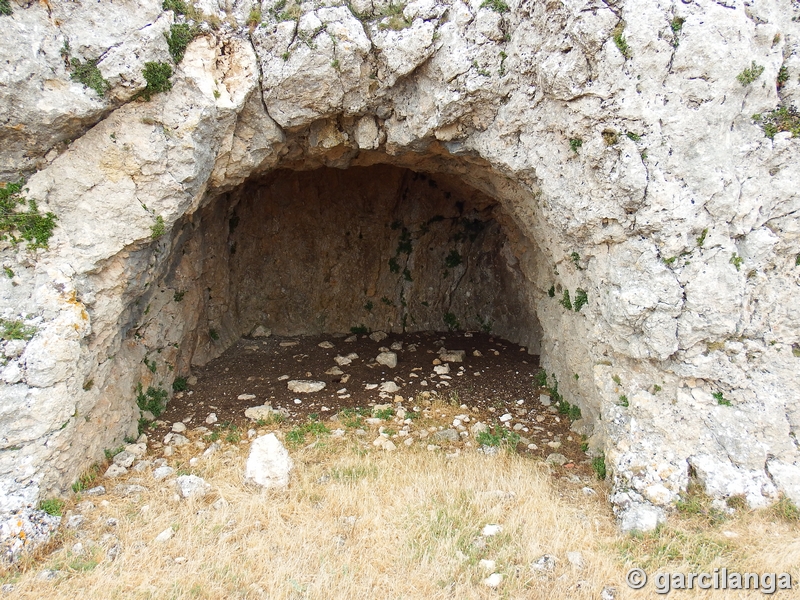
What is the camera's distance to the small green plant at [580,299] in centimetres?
543

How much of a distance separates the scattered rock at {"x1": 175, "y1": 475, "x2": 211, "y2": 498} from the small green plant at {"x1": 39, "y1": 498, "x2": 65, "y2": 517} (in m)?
0.93

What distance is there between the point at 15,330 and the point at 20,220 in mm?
945

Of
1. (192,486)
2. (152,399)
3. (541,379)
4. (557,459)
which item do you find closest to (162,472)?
(192,486)

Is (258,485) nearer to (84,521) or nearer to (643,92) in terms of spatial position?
(84,521)

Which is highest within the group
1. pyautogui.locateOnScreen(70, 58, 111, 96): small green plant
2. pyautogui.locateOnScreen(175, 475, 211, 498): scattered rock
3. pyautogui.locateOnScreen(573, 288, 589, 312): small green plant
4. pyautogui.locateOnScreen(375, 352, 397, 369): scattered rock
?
pyautogui.locateOnScreen(70, 58, 111, 96): small green plant

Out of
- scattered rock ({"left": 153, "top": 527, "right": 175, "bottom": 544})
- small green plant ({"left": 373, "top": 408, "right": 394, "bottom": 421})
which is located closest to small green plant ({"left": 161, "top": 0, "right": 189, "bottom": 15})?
scattered rock ({"left": 153, "top": 527, "right": 175, "bottom": 544})

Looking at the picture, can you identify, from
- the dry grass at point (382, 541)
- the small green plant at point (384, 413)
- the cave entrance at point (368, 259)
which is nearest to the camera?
the dry grass at point (382, 541)

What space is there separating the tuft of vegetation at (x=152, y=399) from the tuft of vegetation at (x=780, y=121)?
6720 millimetres

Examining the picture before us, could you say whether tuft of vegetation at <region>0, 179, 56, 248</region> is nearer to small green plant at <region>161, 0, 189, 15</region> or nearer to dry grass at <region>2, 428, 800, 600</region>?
small green plant at <region>161, 0, 189, 15</region>

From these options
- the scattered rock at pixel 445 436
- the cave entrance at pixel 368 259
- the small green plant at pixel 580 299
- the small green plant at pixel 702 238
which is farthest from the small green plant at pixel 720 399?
the cave entrance at pixel 368 259

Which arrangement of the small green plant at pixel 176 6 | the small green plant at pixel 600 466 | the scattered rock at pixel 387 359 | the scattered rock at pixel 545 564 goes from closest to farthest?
the scattered rock at pixel 545 564
the small green plant at pixel 176 6
the small green plant at pixel 600 466
the scattered rock at pixel 387 359

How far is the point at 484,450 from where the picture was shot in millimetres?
5523

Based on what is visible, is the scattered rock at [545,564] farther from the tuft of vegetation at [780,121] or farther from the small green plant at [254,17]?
the small green plant at [254,17]

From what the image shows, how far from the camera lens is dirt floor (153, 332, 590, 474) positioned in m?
6.02
